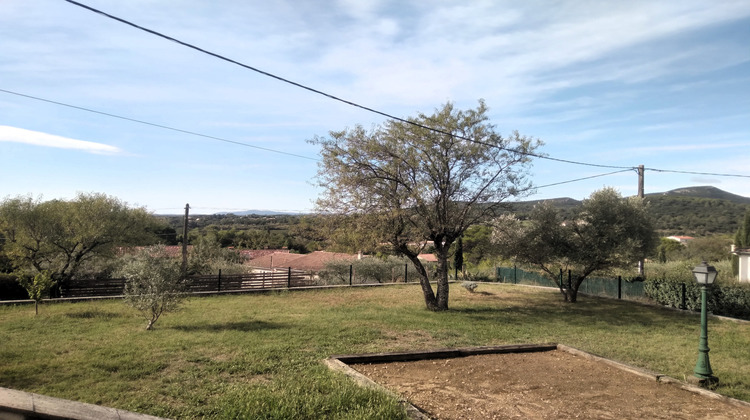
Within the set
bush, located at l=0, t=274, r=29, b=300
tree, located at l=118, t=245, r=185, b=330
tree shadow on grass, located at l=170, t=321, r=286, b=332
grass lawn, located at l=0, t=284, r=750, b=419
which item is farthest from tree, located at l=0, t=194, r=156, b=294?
tree shadow on grass, located at l=170, t=321, r=286, b=332

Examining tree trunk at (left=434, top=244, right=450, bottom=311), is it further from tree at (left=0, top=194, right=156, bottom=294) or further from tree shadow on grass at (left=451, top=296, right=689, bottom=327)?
tree at (left=0, top=194, right=156, bottom=294)

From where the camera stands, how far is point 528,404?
6.00 meters

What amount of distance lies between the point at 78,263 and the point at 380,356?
17.5 meters

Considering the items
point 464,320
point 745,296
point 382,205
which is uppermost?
point 382,205

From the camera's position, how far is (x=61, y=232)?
19219 mm

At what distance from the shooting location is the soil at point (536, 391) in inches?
227

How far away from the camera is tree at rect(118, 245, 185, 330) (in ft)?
36.8

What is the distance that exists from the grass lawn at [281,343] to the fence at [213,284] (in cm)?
170

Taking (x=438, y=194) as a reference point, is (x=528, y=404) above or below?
below

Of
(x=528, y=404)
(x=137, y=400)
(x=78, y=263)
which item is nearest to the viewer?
(x=137, y=400)

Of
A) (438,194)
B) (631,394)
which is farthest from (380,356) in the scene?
(438,194)

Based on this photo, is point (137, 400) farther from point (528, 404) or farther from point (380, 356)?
point (528, 404)

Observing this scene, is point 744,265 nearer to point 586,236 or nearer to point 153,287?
point 586,236

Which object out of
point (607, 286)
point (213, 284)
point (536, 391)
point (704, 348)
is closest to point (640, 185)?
point (607, 286)
